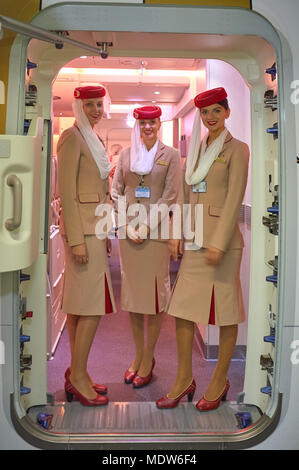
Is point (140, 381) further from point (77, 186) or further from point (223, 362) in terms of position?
point (77, 186)

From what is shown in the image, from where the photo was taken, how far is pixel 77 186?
274 centimetres

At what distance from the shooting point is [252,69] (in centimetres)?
254

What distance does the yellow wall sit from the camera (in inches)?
80.3

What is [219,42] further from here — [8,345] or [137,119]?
[8,345]

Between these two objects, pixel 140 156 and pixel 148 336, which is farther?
pixel 148 336

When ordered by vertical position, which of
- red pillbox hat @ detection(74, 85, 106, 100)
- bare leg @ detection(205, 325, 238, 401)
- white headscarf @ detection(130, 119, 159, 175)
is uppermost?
red pillbox hat @ detection(74, 85, 106, 100)

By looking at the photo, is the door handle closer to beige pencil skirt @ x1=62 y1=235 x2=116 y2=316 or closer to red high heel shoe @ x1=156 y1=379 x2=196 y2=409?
beige pencil skirt @ x1=62 y1=235 x2=116 y2=316

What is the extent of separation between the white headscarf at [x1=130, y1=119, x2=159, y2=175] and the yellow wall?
102cm

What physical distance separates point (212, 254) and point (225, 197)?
1.14 feet

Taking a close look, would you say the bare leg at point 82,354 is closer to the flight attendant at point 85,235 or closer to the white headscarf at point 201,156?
the flight attendant at point 85,235

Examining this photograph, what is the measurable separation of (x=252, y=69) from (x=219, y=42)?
24 cm

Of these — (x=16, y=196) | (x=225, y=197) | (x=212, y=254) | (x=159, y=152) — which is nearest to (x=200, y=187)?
(x=225, y=197)

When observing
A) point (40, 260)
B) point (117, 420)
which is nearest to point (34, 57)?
point (40, 260)

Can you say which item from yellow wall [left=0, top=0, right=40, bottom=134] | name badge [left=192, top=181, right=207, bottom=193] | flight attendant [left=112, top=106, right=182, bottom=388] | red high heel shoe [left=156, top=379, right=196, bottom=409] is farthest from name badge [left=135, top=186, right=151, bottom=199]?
red high heel shoe [left=156, top=379, right=196, bottom=409]
